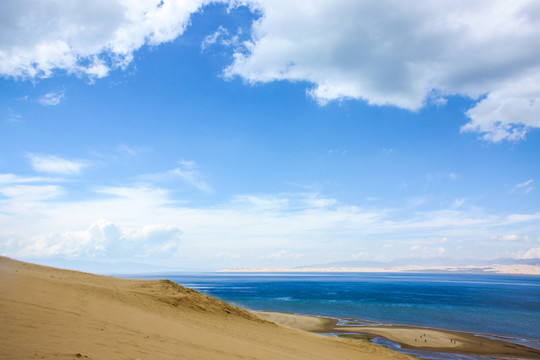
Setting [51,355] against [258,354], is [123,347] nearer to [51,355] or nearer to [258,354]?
[51,355]

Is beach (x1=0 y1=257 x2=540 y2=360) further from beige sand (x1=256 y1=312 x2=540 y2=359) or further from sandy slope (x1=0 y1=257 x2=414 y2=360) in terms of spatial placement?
beige sand (x1=256 y1=312 x2=540 y2=359)

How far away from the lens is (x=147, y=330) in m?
15.1

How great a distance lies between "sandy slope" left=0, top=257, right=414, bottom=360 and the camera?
9.90 metres

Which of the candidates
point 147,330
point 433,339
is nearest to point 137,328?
point 147,330

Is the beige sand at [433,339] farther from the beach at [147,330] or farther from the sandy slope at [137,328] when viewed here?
the sandy slope at [137,328]

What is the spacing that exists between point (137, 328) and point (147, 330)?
1.67ft

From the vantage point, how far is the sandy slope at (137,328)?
32.5ft

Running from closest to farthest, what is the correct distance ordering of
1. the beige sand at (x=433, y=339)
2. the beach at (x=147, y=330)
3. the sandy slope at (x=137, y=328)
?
the sandy slope at (x=137, y=328) → the beach at (x=147, y=330) → the beige sand at (x=433, y=339)

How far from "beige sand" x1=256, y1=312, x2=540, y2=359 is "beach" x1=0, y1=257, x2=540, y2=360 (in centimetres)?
16

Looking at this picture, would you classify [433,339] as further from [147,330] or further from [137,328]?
[137,328]

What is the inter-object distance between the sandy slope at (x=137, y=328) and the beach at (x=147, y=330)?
0.07 ft

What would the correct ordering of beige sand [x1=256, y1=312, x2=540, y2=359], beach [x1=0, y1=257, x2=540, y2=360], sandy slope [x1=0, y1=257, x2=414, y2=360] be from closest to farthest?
1. sandy slope [x1=0, y1=257, x2=414, y2=360]
2. beach [x1=0, y1=257, x2=540, y2=360]
3. beige sand [x1=256, y1=312, x2=540, y2=359]

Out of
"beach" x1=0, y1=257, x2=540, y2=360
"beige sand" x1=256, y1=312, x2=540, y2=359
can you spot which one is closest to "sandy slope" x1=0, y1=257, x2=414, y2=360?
"beach" x1=0, y1=257, x2=540, y2=360

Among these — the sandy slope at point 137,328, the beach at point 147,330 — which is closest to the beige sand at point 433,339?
the beach at point 147,330
